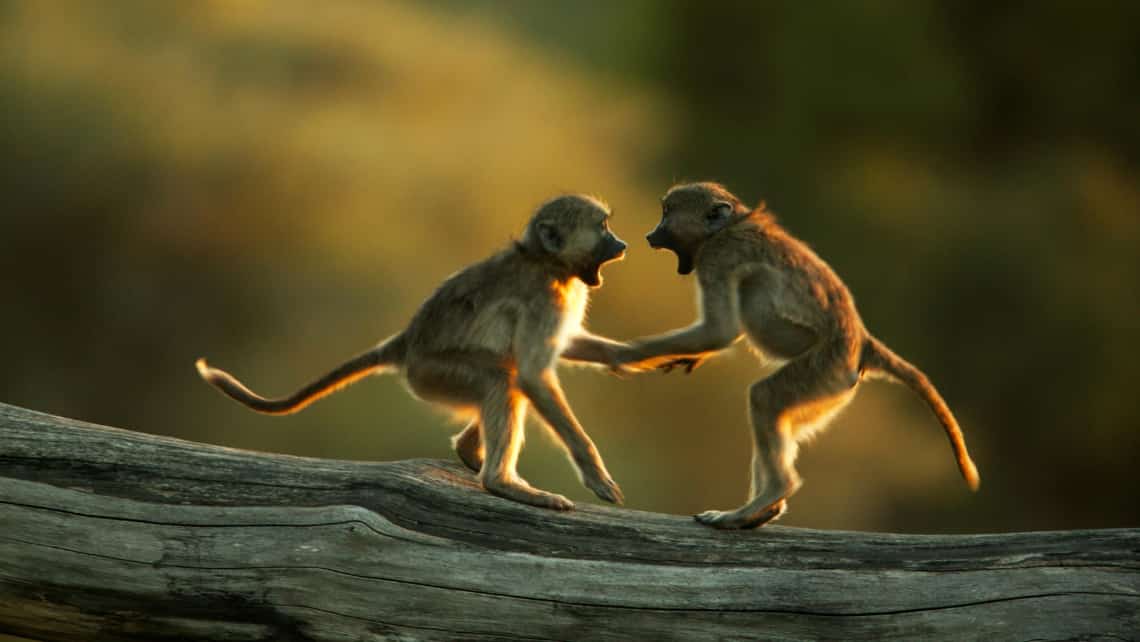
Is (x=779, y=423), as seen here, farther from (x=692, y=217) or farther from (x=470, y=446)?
(x=470, y=446)

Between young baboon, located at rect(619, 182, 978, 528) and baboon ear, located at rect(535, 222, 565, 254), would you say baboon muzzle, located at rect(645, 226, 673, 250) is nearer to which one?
young baboon, located at rect(619, 182, 978, 528)

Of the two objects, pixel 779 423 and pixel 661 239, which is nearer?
pixel 779 423

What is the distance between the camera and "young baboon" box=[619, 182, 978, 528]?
444 cm

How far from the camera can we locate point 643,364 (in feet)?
15.8

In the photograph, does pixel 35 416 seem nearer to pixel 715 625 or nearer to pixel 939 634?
pixel 715 625

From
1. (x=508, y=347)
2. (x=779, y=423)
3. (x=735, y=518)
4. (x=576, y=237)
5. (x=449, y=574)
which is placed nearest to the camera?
(x=449, y=574)

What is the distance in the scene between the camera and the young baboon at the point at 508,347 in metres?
4.62

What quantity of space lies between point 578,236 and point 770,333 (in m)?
0.79

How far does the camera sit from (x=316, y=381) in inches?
187

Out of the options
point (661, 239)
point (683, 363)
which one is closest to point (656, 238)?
point (661, 239)

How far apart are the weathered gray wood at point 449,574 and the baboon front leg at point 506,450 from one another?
A: 0.15m

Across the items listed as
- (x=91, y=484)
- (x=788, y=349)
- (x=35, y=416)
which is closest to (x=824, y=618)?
(x=788, y=349)

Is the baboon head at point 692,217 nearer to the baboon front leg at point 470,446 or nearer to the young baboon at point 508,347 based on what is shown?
the young baboon at point 508,347

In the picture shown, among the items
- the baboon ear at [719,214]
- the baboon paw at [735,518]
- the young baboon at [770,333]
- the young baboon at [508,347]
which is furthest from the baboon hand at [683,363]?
the baboon paw at [735,518]
